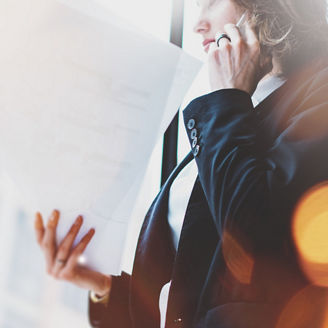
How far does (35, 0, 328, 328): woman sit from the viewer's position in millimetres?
493

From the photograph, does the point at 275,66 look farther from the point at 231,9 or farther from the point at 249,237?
the point at 249,237

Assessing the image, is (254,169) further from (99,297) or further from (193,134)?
(99,297)

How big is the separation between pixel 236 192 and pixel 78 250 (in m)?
0.29

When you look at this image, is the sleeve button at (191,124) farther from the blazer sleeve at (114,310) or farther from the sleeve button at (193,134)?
the blazer sleeve at (114,310)

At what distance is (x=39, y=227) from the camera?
594 mm

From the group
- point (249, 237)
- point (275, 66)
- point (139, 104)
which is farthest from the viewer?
point (275, 66)

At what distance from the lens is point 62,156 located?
557 millimetres

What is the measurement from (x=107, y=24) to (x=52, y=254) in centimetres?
39

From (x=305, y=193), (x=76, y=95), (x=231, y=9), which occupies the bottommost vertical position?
(x=305, y=193)

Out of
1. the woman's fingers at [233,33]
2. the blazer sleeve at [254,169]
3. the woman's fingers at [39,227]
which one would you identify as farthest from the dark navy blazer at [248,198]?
the woman's fingers at [39,227]

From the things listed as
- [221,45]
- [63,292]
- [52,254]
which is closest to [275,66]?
[221,45]

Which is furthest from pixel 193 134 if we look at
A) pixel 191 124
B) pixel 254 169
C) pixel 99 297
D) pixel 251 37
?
pixel 99 297

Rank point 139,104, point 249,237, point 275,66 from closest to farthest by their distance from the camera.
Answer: point 249,237
point 139,104
point 275,66

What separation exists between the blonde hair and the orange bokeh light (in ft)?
1.13
